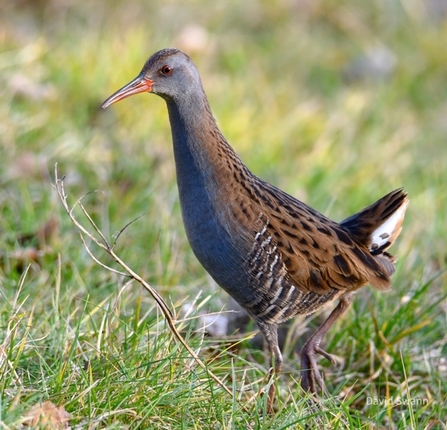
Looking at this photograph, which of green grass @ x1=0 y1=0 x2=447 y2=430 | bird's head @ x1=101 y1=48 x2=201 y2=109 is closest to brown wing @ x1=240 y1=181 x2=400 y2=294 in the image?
green grass @ x1=0 y1=0 x2=447 y2=430

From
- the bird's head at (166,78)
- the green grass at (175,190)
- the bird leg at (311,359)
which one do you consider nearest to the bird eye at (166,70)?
the bird's head at (166,78)

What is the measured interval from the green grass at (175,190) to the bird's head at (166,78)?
454 millimetres

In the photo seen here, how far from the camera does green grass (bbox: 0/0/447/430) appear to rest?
3107 millimetres

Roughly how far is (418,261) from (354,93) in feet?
9.28

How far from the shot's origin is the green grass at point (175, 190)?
311 centimetres

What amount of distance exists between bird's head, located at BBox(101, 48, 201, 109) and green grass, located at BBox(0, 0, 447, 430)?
0.45m

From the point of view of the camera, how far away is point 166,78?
3551 millimetres

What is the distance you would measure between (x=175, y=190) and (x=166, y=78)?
5.91 feet

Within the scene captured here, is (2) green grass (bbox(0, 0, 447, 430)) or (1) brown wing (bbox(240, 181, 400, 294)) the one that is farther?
(1) brown wing (bbox(240, 181, 400, 294))

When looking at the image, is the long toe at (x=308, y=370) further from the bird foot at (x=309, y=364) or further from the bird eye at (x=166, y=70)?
the bird eye at (x=166, y=70)

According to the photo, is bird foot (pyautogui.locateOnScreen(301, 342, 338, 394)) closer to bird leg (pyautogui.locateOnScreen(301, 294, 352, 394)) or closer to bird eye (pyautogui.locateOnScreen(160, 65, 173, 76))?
bird leg (pyautogui.locateOnScreen(301, 294, 352, 394))

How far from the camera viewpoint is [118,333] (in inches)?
139

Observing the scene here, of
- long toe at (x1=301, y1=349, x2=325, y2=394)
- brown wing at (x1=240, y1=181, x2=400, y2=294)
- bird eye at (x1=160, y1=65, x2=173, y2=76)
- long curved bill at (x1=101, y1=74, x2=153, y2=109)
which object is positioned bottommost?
long toe at (x1=301, y1=349, x2=325, y2=394)

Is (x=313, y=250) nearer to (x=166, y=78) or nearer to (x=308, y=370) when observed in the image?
(x=308, y=370)
